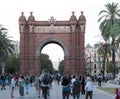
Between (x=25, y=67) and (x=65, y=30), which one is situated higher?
(x=65, y=30)

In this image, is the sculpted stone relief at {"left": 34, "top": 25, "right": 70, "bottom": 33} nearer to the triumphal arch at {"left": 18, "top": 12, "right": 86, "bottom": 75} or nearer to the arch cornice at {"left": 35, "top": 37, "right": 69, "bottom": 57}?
the triumphal arch at {"left": 18, "top": 12, "right": 86, "bottom": 75}

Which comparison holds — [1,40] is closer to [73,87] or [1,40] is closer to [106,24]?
[106,24]

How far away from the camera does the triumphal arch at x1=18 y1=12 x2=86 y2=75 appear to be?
8181 centimetres

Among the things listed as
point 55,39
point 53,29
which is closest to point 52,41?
point 55,39

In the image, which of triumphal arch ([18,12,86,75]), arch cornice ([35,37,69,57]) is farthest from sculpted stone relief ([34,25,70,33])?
arch cornice ([35,37,69,57])

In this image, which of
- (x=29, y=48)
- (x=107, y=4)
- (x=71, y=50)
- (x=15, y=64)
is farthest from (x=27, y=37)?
(x=15, y=64)

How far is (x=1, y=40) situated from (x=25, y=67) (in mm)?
19776

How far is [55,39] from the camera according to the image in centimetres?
8156

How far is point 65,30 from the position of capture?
82250 mm

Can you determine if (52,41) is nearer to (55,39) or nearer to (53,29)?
(55,39)

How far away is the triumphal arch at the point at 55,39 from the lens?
8181cm

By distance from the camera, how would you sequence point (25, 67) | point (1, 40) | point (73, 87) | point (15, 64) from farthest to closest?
point (15, 64)
point (25, 67)
point (1, 40)
point (73, 87)

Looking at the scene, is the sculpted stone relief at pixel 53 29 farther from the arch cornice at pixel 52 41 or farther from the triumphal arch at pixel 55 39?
the arch cornice at pixel 52 41

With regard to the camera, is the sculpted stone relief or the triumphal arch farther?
the sculpted stone relief
